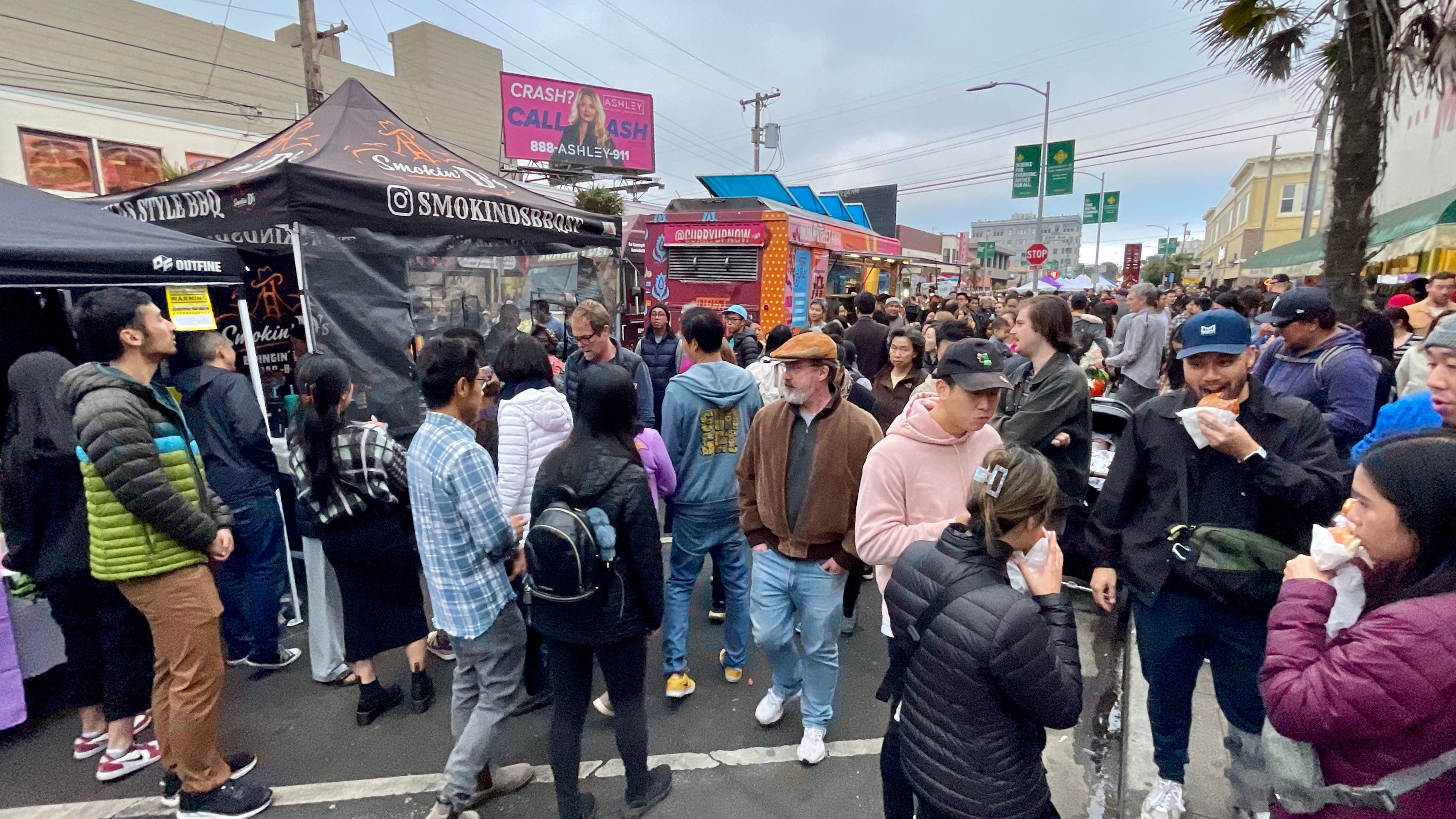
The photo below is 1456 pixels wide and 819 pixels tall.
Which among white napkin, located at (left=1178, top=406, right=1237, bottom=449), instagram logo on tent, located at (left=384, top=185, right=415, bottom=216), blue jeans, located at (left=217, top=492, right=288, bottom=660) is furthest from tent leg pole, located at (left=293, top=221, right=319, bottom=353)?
white napkin, located at (left=1178, top=406, right=1237, bottom=449)

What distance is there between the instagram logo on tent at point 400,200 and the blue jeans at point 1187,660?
519 centimetres

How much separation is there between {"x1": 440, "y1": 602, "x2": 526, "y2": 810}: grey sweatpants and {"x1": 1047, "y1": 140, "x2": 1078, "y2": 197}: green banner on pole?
17.6m

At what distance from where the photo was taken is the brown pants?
2.60 metres

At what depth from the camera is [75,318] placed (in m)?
2.65

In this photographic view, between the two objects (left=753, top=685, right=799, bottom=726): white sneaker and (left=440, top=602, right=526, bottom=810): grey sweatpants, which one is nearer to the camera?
(left=440, top=602, right=526, bottom=810): grey sweatpants

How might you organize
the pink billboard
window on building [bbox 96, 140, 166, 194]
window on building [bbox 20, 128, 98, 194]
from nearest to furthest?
window on building [bbox 20, 128, 98, 194] → window on building [bbox 96, 140, 166, 194] → the pink billboard

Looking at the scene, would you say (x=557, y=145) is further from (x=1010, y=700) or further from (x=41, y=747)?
(x=1010, y=700)

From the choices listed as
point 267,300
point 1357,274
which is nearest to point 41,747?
point 267,300

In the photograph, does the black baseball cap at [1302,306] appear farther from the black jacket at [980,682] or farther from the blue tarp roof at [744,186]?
the blue tarp roof at [744,186]

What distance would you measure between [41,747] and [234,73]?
1473 inches

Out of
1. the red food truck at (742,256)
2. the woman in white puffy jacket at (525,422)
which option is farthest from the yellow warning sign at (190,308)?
the red food truck at (742,256)

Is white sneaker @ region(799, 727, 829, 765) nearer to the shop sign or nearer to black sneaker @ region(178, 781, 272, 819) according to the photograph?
black sneaker @ region(178, 781, 272, 819)

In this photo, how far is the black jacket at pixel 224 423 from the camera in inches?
147

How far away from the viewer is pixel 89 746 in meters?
3.15
